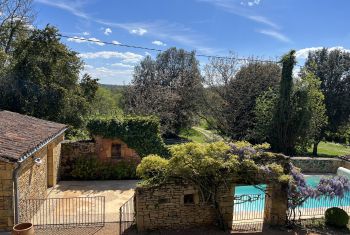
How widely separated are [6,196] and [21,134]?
336 centimetres

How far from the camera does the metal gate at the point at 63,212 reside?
13344mm

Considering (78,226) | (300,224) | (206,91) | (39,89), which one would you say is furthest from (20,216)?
(206,91)

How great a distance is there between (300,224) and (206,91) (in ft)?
83.5

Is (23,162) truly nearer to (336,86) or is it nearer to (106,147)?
(106,147)

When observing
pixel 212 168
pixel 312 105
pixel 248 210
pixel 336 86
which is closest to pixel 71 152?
pixel 212 168

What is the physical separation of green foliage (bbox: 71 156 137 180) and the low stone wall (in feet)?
40.7

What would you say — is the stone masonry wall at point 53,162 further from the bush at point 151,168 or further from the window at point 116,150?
the bush at point 151,168

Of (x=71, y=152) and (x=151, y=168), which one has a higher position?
(x=151, y=168)

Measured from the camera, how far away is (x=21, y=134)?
14.5 m

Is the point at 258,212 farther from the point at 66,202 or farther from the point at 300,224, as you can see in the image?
the point at 66,202

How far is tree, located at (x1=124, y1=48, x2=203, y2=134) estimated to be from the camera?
3612cm

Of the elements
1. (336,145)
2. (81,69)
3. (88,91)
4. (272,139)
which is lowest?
(336,145)

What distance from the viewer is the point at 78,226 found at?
13.2m

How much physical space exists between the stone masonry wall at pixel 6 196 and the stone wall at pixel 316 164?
63.8 feet
